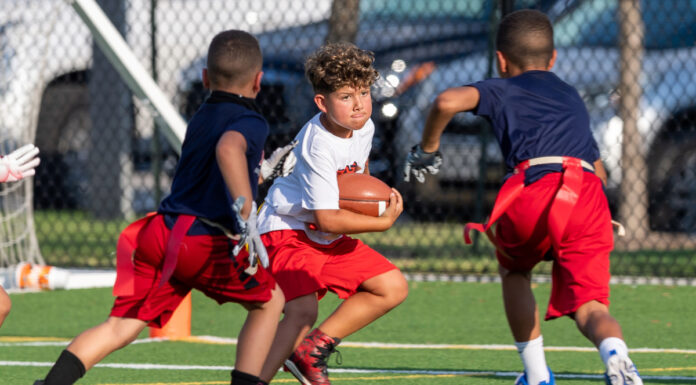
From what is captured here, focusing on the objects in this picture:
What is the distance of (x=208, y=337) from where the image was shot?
23.3 ft

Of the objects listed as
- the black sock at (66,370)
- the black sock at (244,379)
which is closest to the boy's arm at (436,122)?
the black sock at (244,379)

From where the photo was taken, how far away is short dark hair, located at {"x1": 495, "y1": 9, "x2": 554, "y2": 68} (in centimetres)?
487

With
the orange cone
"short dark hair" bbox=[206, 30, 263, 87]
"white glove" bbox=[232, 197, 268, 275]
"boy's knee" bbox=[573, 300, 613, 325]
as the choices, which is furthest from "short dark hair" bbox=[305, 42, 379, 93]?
the orange cone

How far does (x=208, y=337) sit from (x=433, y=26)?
441 centimetres

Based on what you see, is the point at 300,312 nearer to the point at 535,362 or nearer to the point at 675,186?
the point at 535,362

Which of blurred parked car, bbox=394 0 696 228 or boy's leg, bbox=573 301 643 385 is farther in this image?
blurred parked car, bbox=394 0 696 228

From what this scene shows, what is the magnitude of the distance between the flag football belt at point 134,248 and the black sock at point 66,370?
28 centimetres

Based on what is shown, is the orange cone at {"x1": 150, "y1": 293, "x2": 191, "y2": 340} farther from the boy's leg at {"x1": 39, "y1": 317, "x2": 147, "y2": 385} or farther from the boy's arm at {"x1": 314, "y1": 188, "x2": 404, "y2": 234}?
the boy's leg at {"x1": 39, "y1": 317, "x2": 147, "y2": 385}

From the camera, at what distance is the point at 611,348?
4.32m

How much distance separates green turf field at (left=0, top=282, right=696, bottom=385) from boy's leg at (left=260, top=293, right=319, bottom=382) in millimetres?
655

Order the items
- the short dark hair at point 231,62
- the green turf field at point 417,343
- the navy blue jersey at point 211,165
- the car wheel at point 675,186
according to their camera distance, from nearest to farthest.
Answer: the navy blue jersey at point 211,165, the short dark hair at point 231,62, the green turf field at point 417,343, the car wheel at point 675,186

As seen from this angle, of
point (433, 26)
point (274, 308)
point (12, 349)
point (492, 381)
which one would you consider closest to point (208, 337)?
point (12, 349)

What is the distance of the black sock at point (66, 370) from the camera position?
4305mm

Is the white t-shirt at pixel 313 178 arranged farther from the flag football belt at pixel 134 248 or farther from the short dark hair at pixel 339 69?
the flag football belt at pixel 134 248
